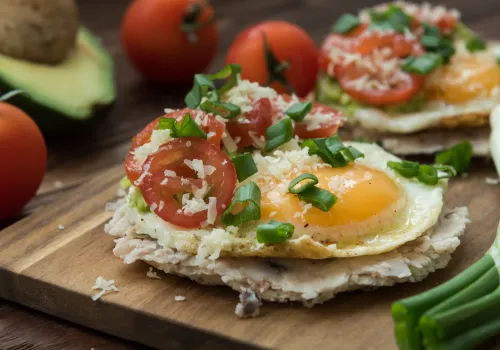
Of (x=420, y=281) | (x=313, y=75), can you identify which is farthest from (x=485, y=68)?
(x=420, y=281)

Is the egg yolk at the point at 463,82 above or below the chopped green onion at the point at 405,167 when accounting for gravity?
below

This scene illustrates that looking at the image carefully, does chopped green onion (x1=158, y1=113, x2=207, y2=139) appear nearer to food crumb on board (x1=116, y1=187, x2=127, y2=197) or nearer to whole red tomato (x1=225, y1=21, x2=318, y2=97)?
food crumb on board (x1=116, y1=187, x2=127, y2=197)

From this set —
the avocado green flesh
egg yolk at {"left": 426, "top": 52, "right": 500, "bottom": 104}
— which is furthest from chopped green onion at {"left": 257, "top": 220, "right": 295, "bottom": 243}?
egg yolk at {"left": 426, "top": 52, "right": 500, "bottom": 104}

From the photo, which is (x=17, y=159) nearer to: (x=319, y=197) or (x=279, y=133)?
(x=279, y=133)

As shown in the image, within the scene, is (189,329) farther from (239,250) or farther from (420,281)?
(420,281)

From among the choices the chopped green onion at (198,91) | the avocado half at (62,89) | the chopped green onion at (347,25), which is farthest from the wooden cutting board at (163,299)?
the chopped green onion at (347,25)

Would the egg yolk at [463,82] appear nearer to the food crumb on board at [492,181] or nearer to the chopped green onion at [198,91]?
the food crumb on board at [492,181]
